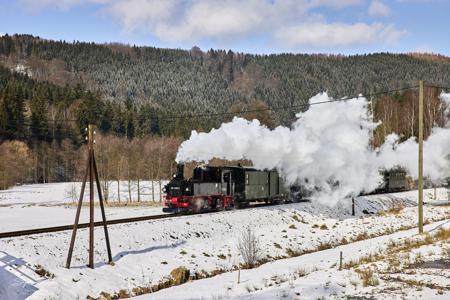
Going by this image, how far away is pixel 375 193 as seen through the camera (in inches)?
2004

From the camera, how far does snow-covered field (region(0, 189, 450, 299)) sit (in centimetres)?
1717

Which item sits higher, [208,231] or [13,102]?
[13,102]

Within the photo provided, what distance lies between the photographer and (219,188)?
3459cm

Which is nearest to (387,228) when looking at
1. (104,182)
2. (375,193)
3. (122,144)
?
(375,193)

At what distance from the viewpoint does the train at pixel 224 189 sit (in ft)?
105

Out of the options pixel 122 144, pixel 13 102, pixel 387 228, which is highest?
pixel 13 102

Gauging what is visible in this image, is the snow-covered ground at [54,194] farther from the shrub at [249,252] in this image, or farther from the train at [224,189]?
the shrub at [249,252]

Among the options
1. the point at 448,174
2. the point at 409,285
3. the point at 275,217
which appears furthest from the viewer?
the point at 448,174

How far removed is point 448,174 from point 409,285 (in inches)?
1792

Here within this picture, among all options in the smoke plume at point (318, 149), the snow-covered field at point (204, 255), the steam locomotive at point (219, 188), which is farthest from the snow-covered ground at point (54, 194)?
the snow-covered field at point (204, 255)

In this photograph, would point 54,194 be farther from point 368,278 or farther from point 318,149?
point 368,278

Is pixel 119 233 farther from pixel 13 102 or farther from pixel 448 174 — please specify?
pixel 13 102

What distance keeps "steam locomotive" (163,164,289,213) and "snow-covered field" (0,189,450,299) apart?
6.23 ft

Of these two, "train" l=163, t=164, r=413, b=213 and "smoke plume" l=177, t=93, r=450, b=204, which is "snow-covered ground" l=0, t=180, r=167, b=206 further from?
"smoke plume" l=177, t=93, r=450, b=204
